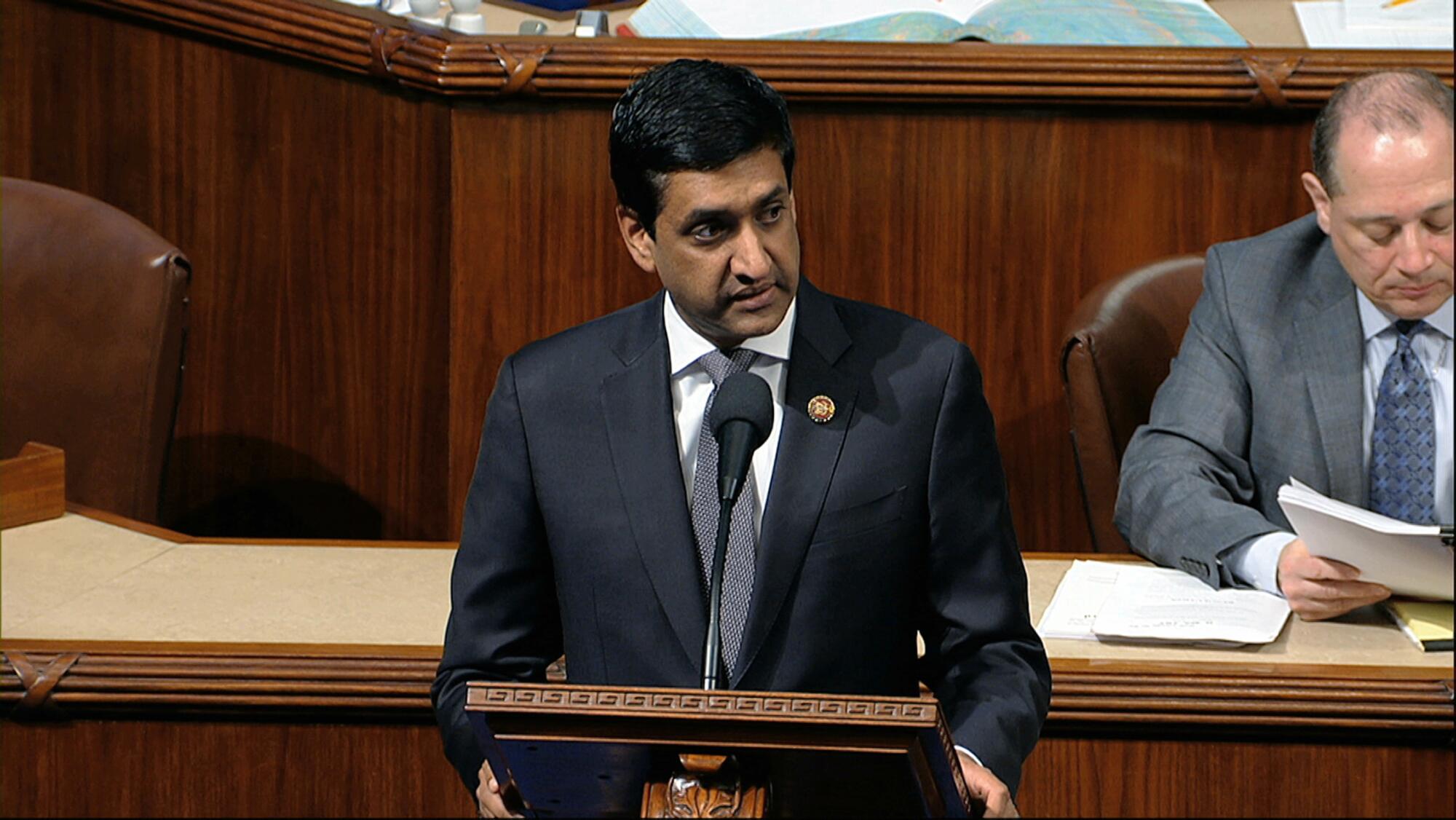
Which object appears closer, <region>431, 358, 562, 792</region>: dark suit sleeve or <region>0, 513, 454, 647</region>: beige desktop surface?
<region>431, 358, 562, 792</region>: dark suit sleeve

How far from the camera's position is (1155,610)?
76.1 inches

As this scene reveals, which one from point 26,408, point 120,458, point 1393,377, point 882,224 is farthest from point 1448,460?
point 26,408

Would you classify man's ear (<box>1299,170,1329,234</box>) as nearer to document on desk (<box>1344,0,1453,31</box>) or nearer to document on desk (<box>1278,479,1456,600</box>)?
document on desk (<box>1278,479,1456,600</box>)

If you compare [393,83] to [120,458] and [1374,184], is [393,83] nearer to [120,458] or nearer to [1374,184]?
[120,458]

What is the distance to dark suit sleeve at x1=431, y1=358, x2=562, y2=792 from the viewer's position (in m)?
1.44

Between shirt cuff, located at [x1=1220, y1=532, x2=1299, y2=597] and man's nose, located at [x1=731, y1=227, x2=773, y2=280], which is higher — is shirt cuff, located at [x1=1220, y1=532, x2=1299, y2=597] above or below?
below

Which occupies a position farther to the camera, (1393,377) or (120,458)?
(120,458)

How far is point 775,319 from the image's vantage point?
54.3 inches

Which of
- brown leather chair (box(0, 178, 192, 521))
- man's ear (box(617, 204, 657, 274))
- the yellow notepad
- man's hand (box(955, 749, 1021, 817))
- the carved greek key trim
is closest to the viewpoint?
the carved greek key trim

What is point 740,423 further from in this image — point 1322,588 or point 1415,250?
point 1415,250

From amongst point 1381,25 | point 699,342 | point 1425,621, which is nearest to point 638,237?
point 699,342

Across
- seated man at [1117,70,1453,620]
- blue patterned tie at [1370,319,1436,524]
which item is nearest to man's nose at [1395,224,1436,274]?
seated man at [1117,70,1453,620]

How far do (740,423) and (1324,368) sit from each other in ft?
3.90

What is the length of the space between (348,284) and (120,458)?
411mm
